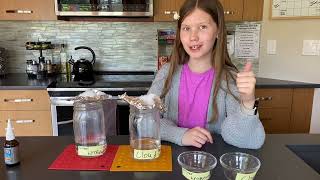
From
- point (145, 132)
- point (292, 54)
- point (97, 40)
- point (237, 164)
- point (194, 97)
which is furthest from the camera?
point (97, 40)

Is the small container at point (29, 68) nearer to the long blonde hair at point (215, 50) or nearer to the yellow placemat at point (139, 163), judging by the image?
the long blonde hair at point (215, 50)

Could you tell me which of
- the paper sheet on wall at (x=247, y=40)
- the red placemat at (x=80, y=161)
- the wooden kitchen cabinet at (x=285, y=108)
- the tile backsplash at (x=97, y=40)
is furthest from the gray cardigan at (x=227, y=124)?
the paper sheet on wall at (x=247, y=40)

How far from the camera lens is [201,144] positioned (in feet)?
3.33


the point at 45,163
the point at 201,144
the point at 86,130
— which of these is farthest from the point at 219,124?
the point at 45,163

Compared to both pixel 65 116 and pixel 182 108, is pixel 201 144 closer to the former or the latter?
pixel 182 108

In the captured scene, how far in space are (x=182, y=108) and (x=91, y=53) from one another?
1.72 meters

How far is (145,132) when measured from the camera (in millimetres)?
977

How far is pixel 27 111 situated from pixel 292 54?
222cm

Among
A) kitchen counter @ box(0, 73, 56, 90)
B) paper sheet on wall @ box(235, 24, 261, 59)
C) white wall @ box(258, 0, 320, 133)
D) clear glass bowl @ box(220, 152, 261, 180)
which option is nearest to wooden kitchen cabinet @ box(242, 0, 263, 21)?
white wall @ box(258, 0, 320, 133)

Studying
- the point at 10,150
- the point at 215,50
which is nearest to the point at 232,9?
the point at 215,50

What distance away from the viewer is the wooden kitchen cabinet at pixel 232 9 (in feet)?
8.11

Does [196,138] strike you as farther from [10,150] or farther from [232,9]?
[232,9]

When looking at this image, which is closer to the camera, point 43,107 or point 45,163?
point 45,163

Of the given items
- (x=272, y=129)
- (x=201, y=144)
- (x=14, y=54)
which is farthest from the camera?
(x=14, y=54)
